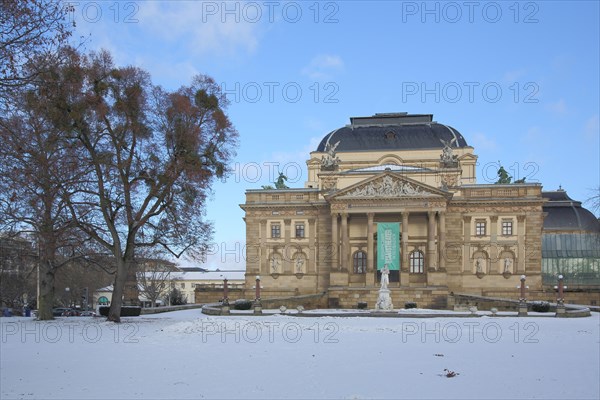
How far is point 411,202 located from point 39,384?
169 ft

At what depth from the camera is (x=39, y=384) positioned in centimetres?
1611

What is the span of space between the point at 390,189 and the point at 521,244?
14.8 metres

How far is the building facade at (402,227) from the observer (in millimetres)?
64000

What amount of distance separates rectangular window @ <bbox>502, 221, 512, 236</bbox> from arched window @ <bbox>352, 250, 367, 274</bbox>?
47.5ft

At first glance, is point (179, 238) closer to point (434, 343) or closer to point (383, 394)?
point (434, 343)

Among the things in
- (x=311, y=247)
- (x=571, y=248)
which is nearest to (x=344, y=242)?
(x=311, y=247)

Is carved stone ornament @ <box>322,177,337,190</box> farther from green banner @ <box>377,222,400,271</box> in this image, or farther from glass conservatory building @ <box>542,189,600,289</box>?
glass conservatory building @ <box>542,189,600,289</box>

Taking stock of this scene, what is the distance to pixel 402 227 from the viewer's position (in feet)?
211

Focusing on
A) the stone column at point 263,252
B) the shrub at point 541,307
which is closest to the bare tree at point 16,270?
the stone column at point 263,252

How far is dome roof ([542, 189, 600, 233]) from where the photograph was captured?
8431cm

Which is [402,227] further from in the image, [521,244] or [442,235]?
[521,244]

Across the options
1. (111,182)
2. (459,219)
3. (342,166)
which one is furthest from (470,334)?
(342,166)

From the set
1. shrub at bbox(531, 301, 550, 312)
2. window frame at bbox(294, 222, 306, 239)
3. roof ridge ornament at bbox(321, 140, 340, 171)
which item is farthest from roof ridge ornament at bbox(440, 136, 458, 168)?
shrub at bbox(531, 301, 550, 312)

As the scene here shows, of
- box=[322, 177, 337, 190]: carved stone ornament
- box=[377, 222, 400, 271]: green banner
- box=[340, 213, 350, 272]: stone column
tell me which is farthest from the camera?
box=[322, 177, 337, 190]: carved stone ornament
